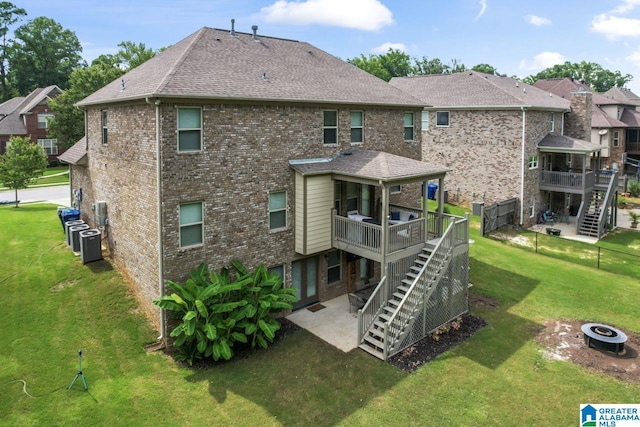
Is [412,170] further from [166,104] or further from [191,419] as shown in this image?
[191,419]

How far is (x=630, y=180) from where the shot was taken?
4294cm

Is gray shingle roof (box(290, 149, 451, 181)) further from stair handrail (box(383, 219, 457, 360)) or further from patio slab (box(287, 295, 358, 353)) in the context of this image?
patio slab (box(287, 295, 358, 353))

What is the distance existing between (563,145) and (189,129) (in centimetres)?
2487

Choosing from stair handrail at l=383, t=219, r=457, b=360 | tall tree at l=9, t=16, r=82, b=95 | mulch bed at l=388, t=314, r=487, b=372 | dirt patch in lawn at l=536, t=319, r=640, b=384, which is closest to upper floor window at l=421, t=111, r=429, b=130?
stair handrail at l=383, t=219, r=457, b=360

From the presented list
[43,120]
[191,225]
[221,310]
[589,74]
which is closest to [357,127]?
[191,225]

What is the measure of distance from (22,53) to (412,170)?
78612mm

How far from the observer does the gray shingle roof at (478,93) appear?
28766 millimetres

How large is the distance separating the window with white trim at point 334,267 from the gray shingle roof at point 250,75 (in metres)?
5.73

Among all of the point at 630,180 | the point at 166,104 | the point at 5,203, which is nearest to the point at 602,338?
the point at 166,104

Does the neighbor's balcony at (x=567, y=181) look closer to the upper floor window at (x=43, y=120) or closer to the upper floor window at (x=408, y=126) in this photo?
the upper floor window at (x=408, y=126)

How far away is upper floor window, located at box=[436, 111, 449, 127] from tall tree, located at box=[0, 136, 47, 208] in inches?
1036

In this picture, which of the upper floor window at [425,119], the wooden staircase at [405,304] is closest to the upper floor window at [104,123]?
the wooden staircase at [405,304]

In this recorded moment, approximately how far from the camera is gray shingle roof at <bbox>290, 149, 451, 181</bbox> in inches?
569

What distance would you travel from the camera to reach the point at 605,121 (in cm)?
4412
